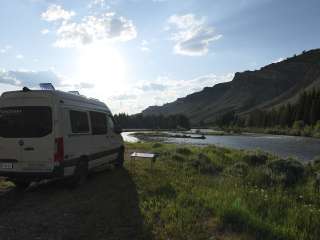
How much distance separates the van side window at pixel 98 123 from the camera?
11.0 meters

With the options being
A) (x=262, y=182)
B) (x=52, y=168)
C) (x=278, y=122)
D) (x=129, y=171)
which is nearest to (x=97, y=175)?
(x=129, y=171)

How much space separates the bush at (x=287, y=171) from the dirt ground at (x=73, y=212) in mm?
5907

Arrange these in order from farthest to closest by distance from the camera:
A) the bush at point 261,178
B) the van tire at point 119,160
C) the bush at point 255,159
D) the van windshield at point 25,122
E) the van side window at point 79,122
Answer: the bush at point 255,159
the van tire at point 119,160
the bush at point 261,178
the van side window at point 79,122
the van windshield at point 25,122

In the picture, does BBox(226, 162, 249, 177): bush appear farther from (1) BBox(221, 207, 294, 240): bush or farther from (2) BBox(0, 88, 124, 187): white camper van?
(2) BBox(0, 88, 124, 187): white camper van

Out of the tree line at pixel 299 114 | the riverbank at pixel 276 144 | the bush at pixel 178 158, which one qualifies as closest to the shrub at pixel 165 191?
the bush at pixel 178 158

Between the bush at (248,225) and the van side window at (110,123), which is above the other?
the van side window at (110,123)

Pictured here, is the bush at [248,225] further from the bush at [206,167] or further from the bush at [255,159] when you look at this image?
the bush at [255,159]

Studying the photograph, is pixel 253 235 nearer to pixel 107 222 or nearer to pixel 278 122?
pixel 107 222

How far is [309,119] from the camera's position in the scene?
103312 mm

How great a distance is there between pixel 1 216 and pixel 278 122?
132280 millimetres

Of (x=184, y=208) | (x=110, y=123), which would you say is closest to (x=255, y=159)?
(x=110, y=123)

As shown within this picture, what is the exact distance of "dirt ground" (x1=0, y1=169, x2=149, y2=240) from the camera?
6.07m

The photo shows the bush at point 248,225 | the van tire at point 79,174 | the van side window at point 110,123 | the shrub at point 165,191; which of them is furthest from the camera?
the van side window at point 110,123

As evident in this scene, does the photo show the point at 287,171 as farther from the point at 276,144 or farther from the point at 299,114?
the point at 299,114
